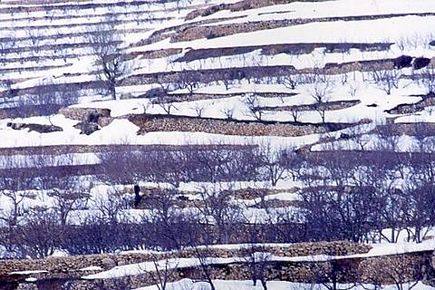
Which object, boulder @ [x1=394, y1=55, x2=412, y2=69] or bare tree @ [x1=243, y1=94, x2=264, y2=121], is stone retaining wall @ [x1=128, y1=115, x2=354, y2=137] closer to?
bare tree @ [x1=243, y1=94, x2=264, y2=121]

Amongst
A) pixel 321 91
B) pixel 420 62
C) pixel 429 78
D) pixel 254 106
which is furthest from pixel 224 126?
pixel 420 62

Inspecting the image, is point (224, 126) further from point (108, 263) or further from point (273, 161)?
point (108, 263)

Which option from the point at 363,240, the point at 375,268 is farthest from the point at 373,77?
the point at 375,268

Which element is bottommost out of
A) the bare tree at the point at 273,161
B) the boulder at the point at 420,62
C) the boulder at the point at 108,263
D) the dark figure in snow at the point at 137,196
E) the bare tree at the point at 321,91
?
the dark figure in snow at the point at 137,196

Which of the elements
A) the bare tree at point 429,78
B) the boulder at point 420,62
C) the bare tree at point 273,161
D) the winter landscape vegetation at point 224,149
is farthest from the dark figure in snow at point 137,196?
the boulder at point 420,62

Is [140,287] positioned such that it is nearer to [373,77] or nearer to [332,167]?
[332,167]

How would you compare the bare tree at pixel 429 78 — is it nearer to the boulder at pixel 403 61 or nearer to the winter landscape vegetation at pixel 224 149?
the winter landscape vegetation at pixel 224 149
